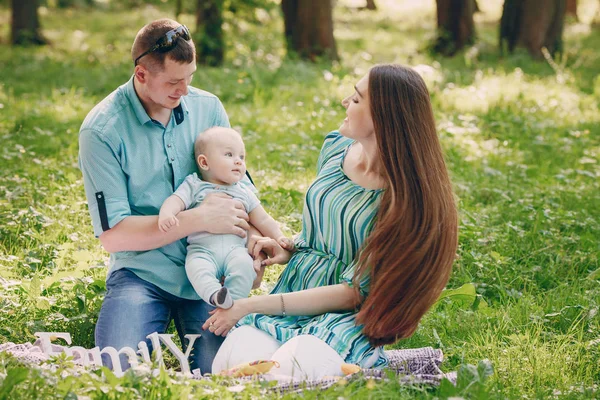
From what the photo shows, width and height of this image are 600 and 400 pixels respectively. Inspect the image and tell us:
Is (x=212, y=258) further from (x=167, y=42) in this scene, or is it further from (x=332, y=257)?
(x=167, y=42)

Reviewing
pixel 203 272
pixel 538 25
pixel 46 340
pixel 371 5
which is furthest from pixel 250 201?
pixel 371 5

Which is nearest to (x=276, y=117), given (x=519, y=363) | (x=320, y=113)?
(x=320, y=113)

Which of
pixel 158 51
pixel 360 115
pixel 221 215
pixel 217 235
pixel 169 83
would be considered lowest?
pixel 217 235

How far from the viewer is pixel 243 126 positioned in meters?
7.99

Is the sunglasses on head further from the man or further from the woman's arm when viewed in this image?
the woman's arm

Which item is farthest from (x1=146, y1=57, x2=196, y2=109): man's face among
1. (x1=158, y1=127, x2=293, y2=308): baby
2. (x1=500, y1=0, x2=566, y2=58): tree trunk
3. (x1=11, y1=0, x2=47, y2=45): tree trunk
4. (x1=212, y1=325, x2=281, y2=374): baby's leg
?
(x1=11, y1=0, x2=47, y2=45): tree trunk

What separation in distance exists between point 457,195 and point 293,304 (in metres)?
3.15

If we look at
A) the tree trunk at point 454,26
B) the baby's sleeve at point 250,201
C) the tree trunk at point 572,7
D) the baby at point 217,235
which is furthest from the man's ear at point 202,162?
the tree trunk at point 572,7

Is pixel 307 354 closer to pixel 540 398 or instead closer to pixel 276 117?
pixel 540 398

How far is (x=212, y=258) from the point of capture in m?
3.68

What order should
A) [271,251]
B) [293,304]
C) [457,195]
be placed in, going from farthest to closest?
1. [457,195]
2. [271,251]
3. [293,304]

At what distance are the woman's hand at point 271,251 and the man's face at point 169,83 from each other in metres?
0.82

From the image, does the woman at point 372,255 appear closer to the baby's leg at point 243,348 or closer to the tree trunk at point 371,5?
the baby's leg at point 243,348

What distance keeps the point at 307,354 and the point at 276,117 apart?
534cm
